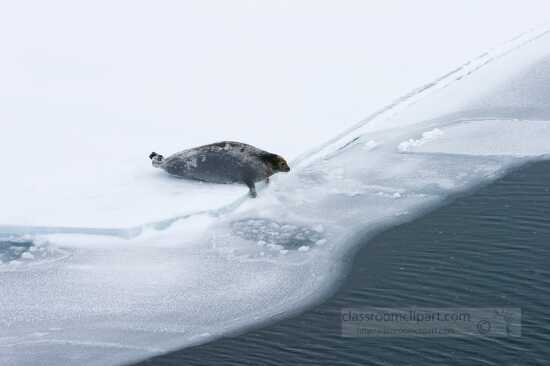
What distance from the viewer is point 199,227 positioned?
7195 millimetres

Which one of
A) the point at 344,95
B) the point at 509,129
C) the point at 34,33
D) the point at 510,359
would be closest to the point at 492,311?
A: the point at 510,359

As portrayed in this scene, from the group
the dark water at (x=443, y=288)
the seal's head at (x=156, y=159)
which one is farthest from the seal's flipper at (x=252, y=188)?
the dark water at (x=443, y=288)

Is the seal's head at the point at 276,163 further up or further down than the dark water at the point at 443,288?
further up

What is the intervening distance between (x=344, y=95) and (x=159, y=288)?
4995mm

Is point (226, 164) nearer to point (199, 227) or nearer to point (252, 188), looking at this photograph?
point (252, 188)

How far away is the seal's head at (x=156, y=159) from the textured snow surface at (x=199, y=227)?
83 mm

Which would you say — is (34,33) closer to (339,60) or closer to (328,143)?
(339,60)

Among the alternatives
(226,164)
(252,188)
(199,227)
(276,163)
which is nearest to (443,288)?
(199,227)

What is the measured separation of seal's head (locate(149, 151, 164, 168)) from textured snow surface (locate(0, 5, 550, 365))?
0.08m

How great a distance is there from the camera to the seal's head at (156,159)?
8.47m

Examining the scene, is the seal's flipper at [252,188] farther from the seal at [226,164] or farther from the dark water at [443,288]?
the dark water at [443,288]

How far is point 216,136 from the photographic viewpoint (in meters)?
9.30

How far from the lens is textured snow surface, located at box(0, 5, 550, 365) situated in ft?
19.2

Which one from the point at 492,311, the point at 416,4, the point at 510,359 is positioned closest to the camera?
the point at 510,359
